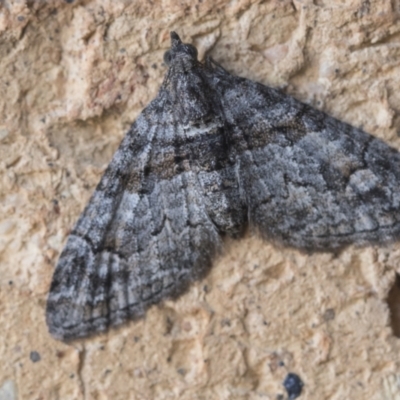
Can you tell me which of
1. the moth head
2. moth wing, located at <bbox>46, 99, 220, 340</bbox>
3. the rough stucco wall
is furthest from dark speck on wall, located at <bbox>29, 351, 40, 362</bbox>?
the moth head

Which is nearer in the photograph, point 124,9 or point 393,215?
point 393,215

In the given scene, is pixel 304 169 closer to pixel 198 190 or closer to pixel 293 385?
pixel 198 190

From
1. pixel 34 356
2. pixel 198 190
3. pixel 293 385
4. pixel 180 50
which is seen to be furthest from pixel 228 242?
pixel 34 356

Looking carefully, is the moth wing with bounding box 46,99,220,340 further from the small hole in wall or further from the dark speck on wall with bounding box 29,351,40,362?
the small hole in wall

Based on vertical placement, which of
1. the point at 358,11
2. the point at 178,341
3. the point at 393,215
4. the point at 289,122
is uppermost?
the point at 358,11

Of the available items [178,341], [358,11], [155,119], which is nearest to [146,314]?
[178,341]

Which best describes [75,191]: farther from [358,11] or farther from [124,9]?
[358,11]

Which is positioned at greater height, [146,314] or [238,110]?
[238,110]
